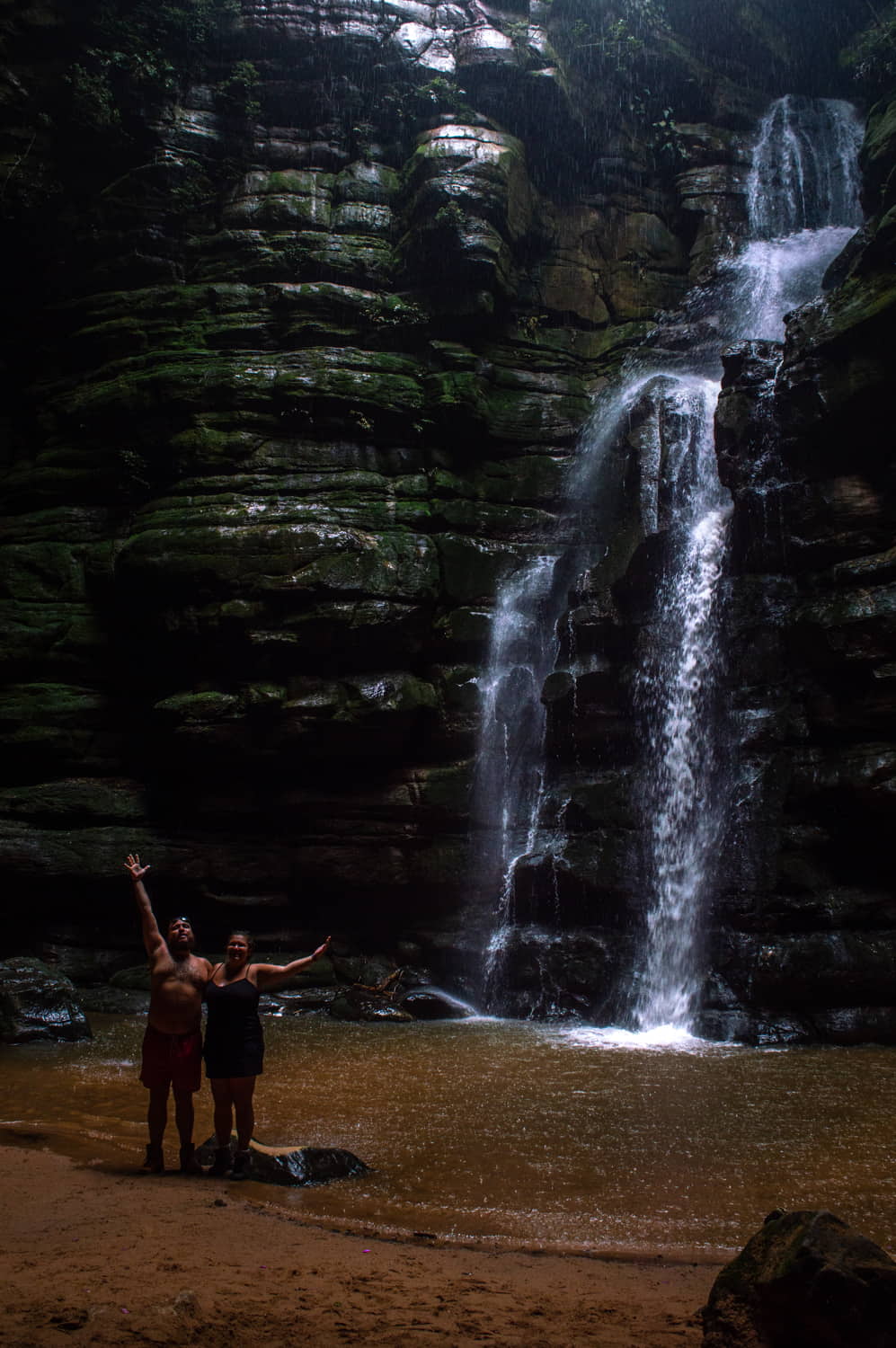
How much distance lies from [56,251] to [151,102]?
4.88m

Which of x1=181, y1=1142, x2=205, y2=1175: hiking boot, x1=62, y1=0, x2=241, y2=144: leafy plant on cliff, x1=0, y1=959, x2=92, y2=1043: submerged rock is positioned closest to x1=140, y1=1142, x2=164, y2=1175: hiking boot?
x1=181, y1=1142, x2=205, y2=1175: hiking boot

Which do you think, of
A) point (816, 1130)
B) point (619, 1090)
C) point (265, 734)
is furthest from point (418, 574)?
point (816, 1130)

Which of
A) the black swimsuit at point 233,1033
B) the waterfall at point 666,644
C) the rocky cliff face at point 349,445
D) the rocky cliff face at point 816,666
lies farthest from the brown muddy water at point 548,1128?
the rocky cliff face at point 349,445

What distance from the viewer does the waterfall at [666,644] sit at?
42.4 ft

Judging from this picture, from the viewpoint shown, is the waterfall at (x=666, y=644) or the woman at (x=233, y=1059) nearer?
the woman at (x=233, y=1059)

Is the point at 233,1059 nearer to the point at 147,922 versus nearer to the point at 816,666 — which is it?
the point at 147,922

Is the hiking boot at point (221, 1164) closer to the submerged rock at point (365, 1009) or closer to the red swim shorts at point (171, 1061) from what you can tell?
the red swim shorts at point (171, 1061)

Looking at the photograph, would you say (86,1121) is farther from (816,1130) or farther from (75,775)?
(75,775)

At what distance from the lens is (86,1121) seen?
6.94 m

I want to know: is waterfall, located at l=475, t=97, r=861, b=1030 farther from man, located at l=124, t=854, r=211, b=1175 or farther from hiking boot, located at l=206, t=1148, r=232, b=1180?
man, located at l=124, t=854, r=211, b=1175

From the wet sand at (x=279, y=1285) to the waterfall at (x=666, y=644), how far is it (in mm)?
8060

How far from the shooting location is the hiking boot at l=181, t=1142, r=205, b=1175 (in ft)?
17.8

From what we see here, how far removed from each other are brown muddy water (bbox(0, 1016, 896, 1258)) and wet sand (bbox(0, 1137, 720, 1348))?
0.38m

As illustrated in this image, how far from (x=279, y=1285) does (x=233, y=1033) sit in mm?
1922
